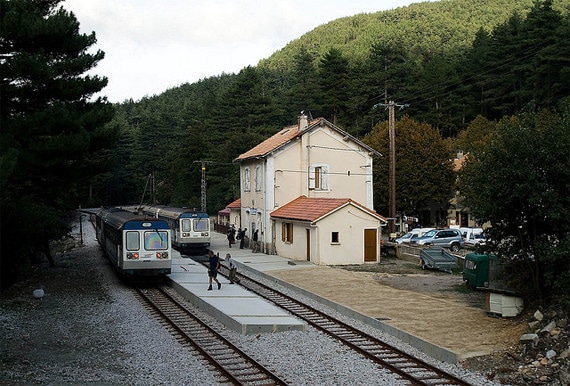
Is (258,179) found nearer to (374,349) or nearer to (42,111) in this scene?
(42,111)

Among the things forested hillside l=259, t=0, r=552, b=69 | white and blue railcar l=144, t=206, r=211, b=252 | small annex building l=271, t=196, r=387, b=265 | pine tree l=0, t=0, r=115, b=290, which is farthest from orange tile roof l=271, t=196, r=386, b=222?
forested hillside l=259, t=0, r=552, b=69

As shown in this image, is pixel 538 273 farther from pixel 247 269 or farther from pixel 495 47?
pixel 495 47

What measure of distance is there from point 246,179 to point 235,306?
24.8 metres

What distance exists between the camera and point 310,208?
35.4m

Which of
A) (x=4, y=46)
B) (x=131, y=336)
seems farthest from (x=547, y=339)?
(x=4, y=46)

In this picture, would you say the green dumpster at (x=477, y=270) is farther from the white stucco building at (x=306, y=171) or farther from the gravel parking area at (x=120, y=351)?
the white stucco building at (x=306, y=171)

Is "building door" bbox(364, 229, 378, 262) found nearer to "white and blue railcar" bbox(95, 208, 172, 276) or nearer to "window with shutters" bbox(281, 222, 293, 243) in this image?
"window with shutters" bbox(281, 222, 293, 243)

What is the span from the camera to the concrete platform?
663 inches

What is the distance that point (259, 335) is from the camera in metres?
16.4

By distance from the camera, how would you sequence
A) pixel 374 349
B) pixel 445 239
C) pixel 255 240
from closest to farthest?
pixel 374 349 → pixel 255 240 → pixel 445 239

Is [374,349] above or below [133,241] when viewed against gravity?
below

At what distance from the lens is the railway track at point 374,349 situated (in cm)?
1227

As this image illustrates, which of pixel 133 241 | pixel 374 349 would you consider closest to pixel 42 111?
pixel 133 241

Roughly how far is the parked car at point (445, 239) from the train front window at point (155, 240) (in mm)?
22597
